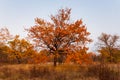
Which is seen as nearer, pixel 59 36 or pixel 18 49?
pixel 59 36

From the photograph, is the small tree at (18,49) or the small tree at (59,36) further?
the small tree at (18,49)

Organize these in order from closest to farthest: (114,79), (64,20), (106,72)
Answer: (114,79) → (106,72) → (64,20)

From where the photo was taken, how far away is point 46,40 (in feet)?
98.9

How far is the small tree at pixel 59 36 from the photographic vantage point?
1194 inches

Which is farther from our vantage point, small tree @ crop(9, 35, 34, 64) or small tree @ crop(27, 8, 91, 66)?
small tree @ crop(9, 35, 34, 64)

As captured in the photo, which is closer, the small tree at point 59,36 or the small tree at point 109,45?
the small tree at point 59,36

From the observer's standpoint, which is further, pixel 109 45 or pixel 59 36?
pixel 109 45

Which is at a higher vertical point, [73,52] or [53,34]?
[53,34]

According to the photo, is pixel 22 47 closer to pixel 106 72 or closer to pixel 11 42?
pixel 11 42

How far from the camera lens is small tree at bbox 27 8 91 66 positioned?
3033 centimetres

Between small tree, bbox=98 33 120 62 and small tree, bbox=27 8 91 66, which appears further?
small tree, bbox=98 33 120 62

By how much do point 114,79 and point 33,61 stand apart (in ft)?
68.1

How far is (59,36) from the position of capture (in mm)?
30703

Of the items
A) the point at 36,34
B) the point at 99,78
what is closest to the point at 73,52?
the point at 36,34
